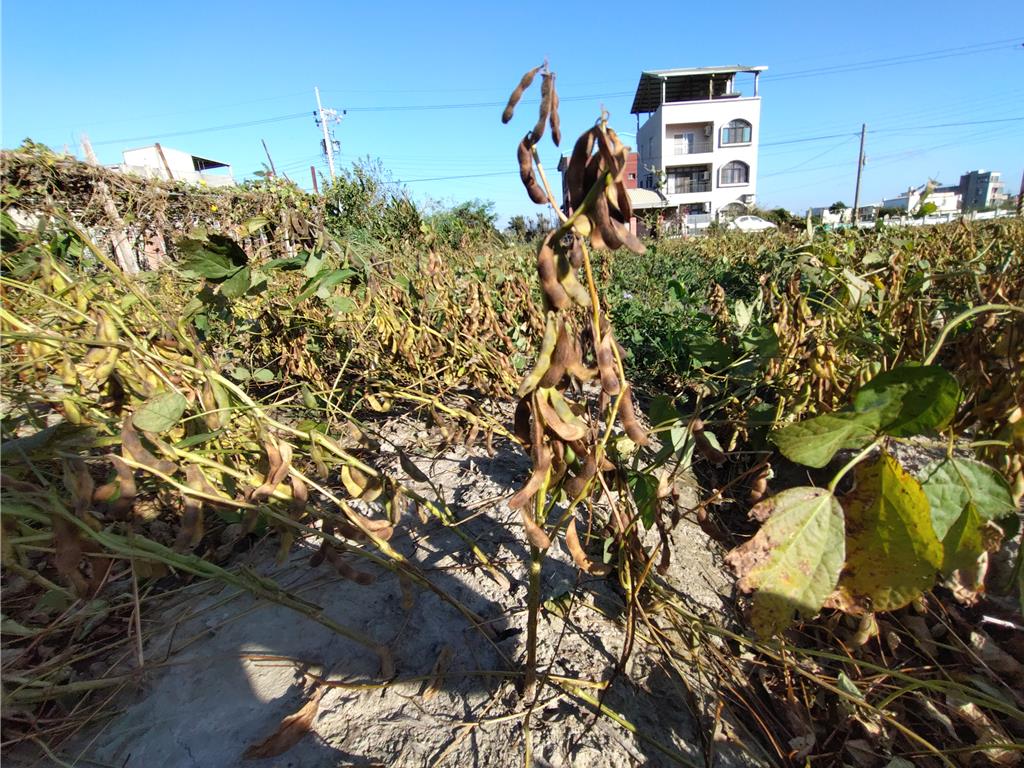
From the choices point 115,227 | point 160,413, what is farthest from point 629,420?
point 115,227

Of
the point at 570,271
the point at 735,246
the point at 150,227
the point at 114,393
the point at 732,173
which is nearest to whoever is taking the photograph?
the point at 570,271

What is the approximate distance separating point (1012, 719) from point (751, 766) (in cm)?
58

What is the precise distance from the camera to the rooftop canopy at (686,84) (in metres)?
36.0

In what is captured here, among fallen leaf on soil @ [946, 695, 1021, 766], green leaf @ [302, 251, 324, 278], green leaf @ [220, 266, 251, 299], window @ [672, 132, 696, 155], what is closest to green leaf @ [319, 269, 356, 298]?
green leaf @ [302, 251, 324, 278]

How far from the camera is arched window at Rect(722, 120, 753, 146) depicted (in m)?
35.8

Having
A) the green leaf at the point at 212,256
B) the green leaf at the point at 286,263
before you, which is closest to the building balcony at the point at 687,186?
the green leaf at the point at 286,263

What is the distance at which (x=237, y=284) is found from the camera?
1.24 metres

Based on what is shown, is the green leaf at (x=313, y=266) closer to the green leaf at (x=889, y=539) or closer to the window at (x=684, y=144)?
the green leaf at (x=889, y=539)

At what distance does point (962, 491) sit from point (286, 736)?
1.24 metres

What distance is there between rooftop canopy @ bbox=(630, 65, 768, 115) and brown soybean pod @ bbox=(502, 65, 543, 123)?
4352 cm

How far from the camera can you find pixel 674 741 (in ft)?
3.08

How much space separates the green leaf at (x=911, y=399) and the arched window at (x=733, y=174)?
42.0m

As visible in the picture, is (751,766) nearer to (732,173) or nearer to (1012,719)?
(1012,719)

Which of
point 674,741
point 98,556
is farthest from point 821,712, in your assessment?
point 98,556
